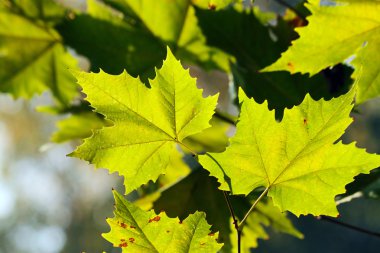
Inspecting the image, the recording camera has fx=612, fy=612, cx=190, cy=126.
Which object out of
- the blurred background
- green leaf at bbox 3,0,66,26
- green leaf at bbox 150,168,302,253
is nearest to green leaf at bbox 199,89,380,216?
green leaf at bbox 150,168,302,253

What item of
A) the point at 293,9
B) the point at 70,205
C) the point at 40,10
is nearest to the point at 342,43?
the point at 293,9

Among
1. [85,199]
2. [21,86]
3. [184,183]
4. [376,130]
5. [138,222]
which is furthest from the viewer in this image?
[85,199]

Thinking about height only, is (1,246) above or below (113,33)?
below

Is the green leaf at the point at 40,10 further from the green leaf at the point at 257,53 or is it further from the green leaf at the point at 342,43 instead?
the green leaf at the point at 342,43

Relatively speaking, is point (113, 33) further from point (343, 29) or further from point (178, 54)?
point (343, 29)

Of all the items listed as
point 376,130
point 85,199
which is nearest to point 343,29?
point 376,130

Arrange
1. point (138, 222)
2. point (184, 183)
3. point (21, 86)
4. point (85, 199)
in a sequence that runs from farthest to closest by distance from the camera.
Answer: point (85, 199) → point (21, 86) → point (184, 183) → point (138, 222)

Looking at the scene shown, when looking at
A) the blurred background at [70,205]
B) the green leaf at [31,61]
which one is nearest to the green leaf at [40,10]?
the green leaf at [31,61]
